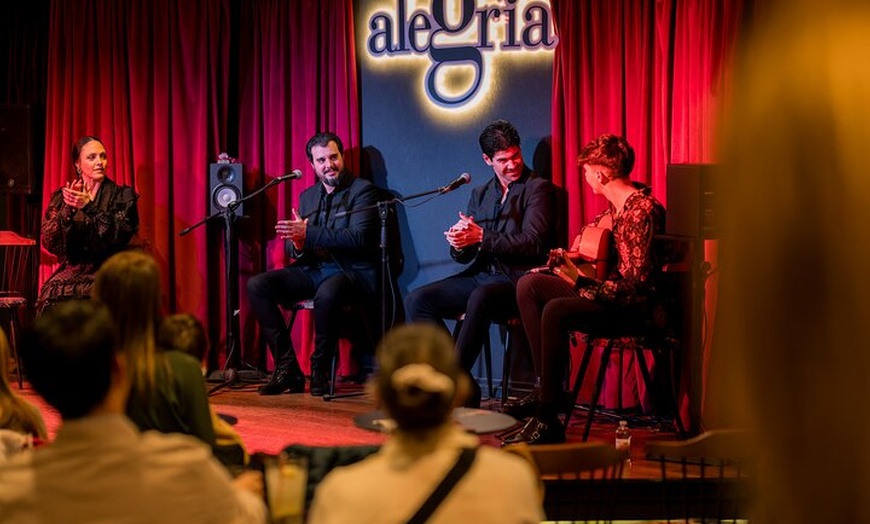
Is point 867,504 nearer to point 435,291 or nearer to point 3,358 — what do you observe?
point 3,358

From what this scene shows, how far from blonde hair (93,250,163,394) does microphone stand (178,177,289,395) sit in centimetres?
362

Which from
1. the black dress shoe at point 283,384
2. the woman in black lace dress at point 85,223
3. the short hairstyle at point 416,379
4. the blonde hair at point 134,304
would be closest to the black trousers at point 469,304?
the black dress shoe at point 283,384

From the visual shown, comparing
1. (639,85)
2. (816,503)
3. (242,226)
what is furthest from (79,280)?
(816,503)

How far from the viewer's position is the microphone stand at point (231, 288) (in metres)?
6.66

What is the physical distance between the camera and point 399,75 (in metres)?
6.82

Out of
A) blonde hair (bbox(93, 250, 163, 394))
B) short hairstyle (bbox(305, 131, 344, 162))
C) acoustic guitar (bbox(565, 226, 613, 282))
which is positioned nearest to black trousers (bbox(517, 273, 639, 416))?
acoustic guitar (bbox(565, 226, 613, 282))

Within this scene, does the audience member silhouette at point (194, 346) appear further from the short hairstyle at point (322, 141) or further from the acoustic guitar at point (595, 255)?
the short hairstyle at point (322, 141)

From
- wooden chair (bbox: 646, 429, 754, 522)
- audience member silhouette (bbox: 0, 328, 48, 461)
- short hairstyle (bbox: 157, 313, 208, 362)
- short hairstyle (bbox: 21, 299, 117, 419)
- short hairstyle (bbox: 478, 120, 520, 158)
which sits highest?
short hairstyle (bbox: 478, 120, 520, 158)

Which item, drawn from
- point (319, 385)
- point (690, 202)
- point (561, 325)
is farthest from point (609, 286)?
point (319, 385)

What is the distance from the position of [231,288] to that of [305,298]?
63 centimetres

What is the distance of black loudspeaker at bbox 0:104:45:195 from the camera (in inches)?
285

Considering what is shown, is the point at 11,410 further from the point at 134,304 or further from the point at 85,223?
the point at 85,223

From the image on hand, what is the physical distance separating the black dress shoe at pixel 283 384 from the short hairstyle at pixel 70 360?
4638mm

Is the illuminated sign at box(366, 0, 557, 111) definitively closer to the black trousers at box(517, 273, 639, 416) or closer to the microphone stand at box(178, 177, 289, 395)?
the microphone stand at box(178, 177, 289, 395)
